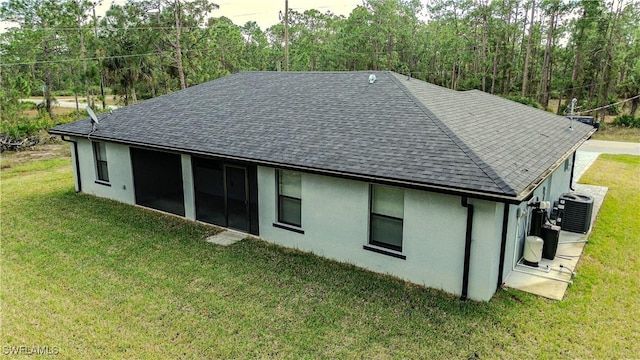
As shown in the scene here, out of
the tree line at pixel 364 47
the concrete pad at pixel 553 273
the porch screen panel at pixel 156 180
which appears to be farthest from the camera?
the tree line at pixel 364 47

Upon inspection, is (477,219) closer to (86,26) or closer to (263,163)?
(263,163)

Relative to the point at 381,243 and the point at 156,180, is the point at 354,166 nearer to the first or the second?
the point at 381,243

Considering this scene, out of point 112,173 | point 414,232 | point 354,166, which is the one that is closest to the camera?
point 414,232

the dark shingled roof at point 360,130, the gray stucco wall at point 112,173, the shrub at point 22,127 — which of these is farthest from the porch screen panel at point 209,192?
the shrub at point 22,127

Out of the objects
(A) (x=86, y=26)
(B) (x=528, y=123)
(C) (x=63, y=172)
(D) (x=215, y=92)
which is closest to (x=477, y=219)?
(B) (x=528, y=123)

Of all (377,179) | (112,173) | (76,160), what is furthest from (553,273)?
(76,160)

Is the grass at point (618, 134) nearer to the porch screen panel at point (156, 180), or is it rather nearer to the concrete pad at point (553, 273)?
the concrete pad at point (553, 273)
